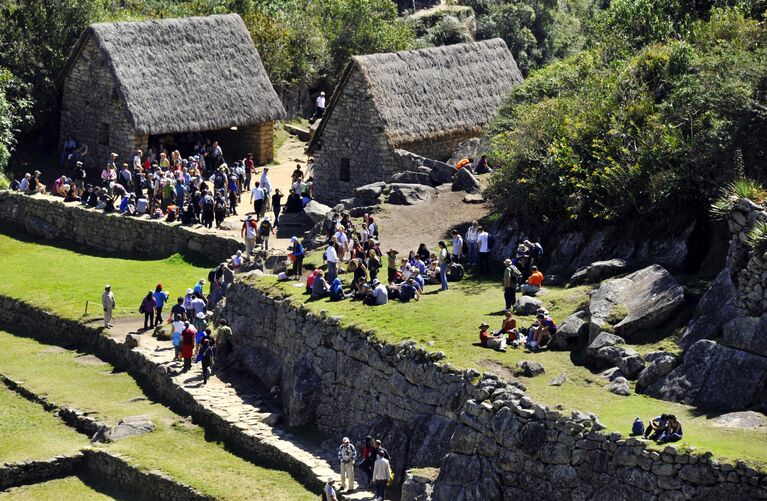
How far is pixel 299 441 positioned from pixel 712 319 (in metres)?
11.2

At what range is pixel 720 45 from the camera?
44.7 meters

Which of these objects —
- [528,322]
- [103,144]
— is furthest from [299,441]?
[103,144]

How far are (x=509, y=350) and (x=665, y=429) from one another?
7.19 metres

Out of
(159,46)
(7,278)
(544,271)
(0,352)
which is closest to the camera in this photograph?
(544,271)

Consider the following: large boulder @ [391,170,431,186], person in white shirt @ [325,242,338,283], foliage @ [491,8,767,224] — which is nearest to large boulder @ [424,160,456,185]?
large boulder @ [391,170,431,186]

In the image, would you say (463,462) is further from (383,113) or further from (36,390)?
(383,113)

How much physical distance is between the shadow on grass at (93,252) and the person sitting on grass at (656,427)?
25.6 meters

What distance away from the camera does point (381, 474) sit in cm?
3581

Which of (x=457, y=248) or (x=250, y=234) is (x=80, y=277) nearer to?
(x=250, y=234)

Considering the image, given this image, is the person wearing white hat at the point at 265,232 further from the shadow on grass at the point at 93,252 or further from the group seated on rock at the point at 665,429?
the group seated on rock at the point at 665,429

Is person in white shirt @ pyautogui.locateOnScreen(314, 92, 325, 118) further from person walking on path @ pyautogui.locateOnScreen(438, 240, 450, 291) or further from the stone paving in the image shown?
person walking on path @ pyautogui.locateOnScreen(438, 240, 450, 291)

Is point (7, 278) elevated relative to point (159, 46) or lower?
lower

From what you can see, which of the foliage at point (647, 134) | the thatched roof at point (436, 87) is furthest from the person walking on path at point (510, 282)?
the thatched roof at point (436, 87)

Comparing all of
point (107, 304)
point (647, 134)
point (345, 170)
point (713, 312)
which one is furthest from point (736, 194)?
point (345, 170)
